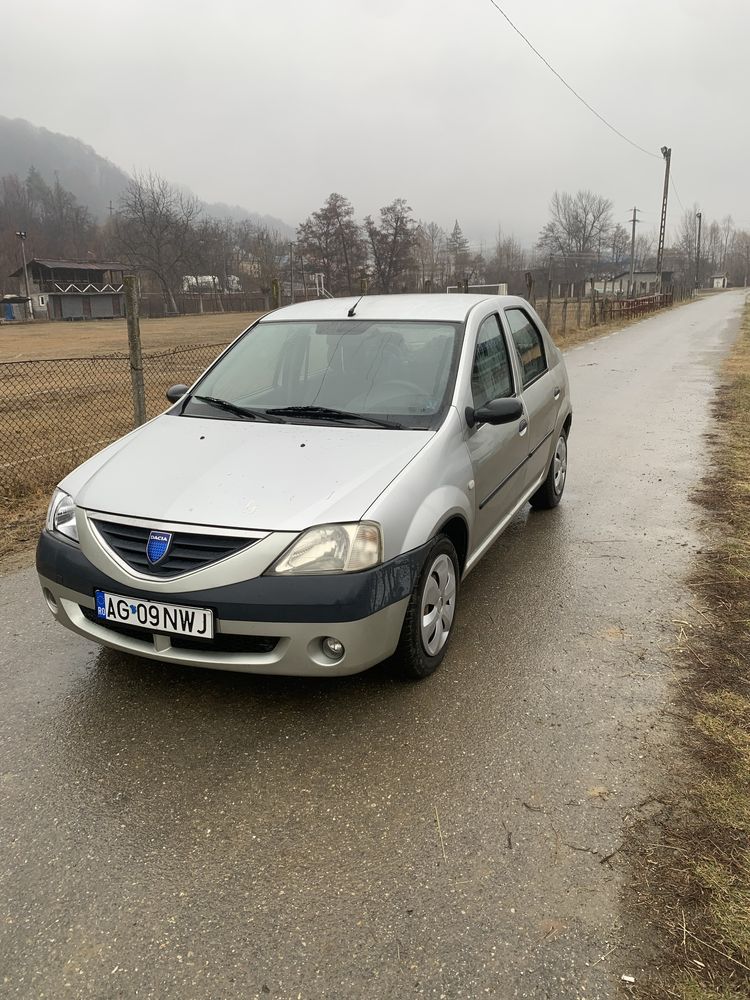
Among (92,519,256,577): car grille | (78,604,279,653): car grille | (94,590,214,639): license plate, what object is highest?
(92,519,256,577): car grille

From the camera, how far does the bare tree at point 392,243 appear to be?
175 ft

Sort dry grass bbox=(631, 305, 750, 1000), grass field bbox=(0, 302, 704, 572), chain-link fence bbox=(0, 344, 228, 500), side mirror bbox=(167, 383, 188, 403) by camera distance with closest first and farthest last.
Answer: dry grass bbox=(631, 305, 750, 1000) → side mirror bbox=(167, 383, 188, 403) → grass field bbox=(0, 302, 704, 572) → chain-link fence bbox=(0, 344, 228, 500)

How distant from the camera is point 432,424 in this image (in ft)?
11.5

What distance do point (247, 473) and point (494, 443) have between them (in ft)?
4.85

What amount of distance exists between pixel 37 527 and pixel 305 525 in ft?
11.8

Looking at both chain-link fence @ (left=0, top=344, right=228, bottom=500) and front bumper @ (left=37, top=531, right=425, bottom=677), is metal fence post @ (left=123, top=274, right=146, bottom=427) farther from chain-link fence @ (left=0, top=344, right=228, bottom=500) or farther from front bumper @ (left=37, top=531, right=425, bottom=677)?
front bumper @ (left=37, top=531, right=425, bottom=677)

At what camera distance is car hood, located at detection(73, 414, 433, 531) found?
9.36 ft

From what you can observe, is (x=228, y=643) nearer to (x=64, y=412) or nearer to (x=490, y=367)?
(x=490, y=367)

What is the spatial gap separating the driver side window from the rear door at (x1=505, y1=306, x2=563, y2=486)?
24 cm

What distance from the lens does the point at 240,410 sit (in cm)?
391

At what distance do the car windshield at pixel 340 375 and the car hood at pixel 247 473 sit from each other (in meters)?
0.17

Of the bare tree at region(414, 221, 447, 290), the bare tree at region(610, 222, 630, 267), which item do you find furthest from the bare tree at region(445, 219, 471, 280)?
the bare tree at region(610, 222, 630, 267)

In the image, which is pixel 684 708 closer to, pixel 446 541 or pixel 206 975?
pixel 446 541

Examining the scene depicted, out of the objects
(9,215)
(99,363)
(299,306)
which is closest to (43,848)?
(299,306)
